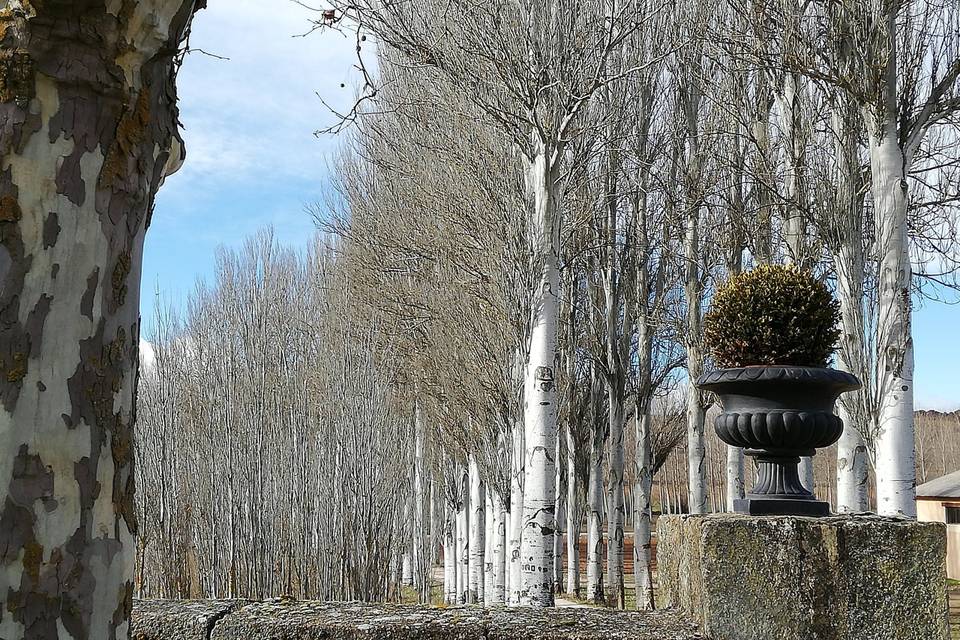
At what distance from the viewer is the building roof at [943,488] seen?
24.1 metres

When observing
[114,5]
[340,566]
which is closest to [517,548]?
[340,566]

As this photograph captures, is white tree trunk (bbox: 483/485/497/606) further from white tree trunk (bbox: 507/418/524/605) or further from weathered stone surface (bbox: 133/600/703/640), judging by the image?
weathered stone surface (bbox: 133/600/703/640)

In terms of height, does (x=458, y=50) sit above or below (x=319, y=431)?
above

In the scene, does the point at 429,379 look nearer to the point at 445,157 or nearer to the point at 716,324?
the point at 445,157

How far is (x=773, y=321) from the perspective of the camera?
3715 millimetres

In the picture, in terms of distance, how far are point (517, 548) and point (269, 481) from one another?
3.26 meters

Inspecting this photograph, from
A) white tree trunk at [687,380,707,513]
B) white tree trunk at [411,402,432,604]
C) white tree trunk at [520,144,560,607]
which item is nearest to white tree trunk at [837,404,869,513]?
white tree trunk at [687,380,707,513]

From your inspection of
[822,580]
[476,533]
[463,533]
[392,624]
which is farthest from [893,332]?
[463,533]

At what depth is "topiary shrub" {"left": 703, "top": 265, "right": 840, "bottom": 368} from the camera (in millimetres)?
3689

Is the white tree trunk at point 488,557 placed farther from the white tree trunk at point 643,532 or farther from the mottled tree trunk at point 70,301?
the mottled tree trunk at point 70,301

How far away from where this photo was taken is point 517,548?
11.4 m

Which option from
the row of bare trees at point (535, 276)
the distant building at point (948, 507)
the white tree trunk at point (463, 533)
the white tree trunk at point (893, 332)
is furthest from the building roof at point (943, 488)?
the white tree trunk at point (893, 332)

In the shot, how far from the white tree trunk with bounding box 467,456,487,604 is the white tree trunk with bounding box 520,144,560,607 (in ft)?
25.1

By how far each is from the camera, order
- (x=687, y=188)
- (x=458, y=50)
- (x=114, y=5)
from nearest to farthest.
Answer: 1. (x=114, y=5)
2. (x=458, y=50)
3. (x=687, y=188)
